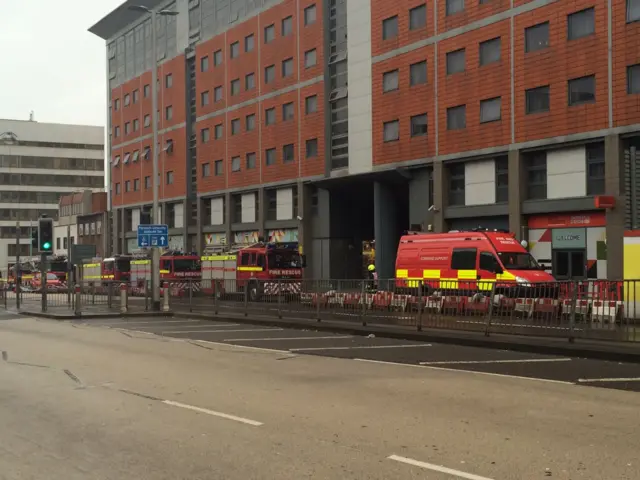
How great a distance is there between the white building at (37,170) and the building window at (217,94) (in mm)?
56670

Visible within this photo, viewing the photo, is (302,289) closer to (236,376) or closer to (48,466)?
(236,376)

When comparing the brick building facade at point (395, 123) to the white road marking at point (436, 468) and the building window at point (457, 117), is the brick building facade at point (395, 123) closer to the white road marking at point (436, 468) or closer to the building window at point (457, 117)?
the building window at point (457, 117)

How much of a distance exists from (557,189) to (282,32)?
25011 millimetres

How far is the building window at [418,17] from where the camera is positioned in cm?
3788

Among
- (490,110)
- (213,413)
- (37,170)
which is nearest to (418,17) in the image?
(490,110)

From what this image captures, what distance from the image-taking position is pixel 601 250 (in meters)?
29.4

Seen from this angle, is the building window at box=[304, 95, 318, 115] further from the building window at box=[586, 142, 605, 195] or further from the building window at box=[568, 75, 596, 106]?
the building window at box=[586, 142, 605, 195]

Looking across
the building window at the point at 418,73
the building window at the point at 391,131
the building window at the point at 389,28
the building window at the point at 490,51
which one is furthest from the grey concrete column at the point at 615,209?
the building window at the point at 389,28

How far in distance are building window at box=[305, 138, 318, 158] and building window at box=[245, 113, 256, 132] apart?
6.81 metres

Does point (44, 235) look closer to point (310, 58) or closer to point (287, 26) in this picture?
point (310, 58)

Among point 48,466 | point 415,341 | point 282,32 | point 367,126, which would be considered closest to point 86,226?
point 282,32

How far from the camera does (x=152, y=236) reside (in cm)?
2603

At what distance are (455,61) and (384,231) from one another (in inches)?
422

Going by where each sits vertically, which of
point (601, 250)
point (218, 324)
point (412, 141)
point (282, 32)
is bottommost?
point (218, 324)
